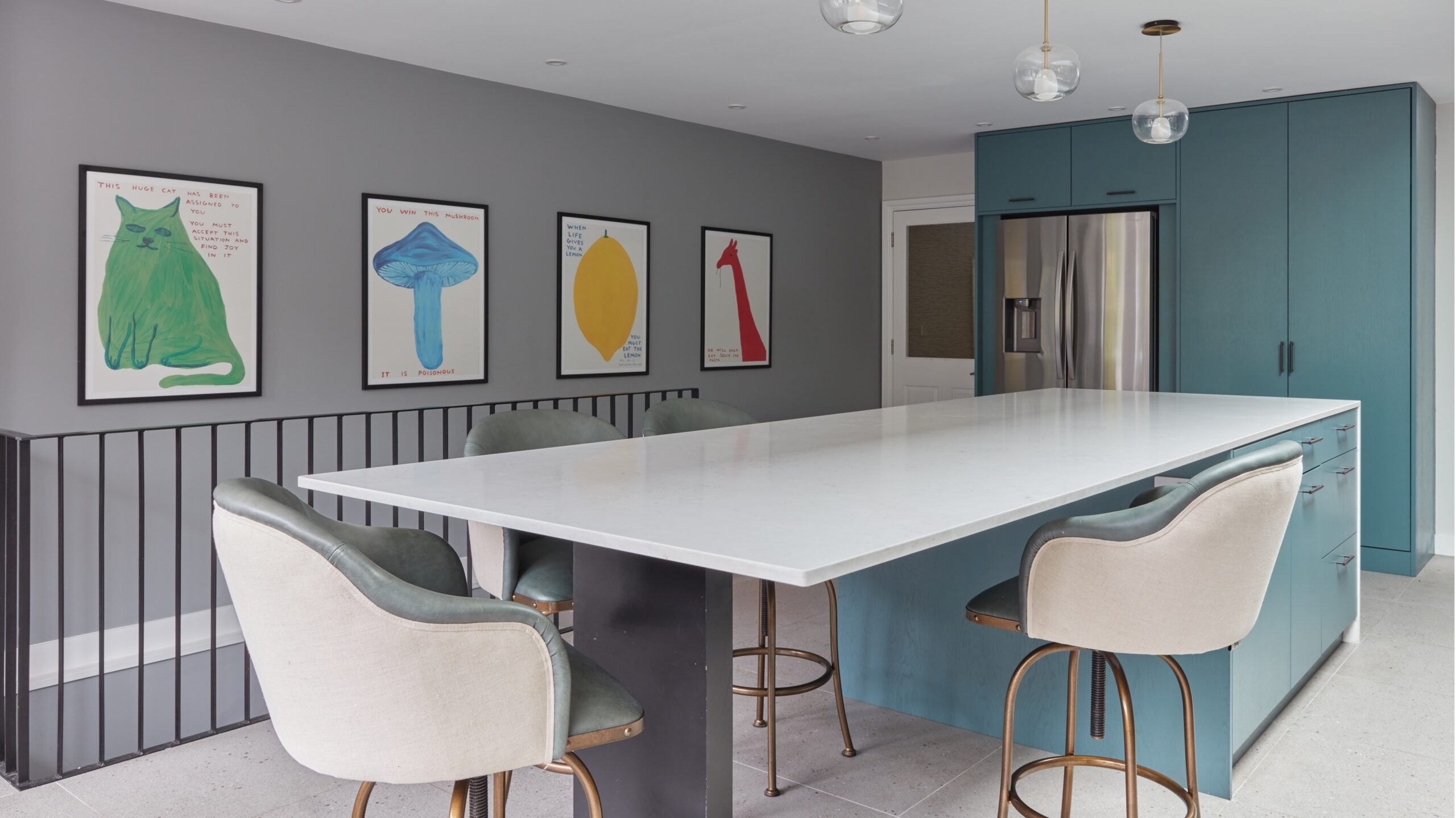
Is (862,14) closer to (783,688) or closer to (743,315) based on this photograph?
(783,688)

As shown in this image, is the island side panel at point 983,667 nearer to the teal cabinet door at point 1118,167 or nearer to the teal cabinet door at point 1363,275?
the teal cabinet door at point 1363,275

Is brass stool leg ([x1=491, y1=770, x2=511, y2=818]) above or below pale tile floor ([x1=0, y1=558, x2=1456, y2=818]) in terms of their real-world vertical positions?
above

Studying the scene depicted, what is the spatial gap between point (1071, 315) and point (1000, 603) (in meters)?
4.11

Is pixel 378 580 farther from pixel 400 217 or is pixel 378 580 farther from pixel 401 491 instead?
pixel 400 217

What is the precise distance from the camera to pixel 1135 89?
5.02 meters

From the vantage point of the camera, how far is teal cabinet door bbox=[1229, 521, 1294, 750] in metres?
2.54

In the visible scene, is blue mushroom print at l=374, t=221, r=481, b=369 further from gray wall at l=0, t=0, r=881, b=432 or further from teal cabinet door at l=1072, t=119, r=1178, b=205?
teal cabinet door at l=1072, t=119, r=1178, b=205

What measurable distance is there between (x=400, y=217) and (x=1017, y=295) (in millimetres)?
3481

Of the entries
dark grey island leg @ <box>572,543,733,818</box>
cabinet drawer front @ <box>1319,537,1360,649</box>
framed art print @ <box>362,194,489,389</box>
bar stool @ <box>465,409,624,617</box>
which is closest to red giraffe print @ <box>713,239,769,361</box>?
framed art print @ <box>362,194,489,389</box>

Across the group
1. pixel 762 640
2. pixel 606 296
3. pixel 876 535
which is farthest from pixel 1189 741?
pixel 606 296

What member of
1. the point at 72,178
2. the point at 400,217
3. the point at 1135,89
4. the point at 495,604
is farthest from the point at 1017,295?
the point at 495,604

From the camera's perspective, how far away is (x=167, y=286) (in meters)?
3.86

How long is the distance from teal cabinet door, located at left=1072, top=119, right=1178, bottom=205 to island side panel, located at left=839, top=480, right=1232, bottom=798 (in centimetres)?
341

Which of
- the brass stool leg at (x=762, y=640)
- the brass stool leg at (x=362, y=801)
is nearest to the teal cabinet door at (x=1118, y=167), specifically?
the brass stool leg at (x=762, y=640)
